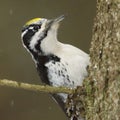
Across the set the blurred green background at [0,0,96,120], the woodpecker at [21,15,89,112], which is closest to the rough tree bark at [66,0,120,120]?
the woodpecker at [21,15,89,112]

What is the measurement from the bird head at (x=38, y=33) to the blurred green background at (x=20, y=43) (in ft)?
8.55

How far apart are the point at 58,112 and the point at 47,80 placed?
122 inches

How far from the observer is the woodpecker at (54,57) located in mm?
3881

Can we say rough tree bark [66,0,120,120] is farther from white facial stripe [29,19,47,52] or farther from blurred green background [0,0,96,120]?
blurred green background [0,0,96,120]

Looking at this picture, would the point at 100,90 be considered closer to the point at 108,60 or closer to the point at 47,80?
the point at 108,60

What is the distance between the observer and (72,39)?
686 cm

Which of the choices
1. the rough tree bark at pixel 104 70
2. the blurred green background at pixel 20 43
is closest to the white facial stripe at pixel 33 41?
the rough tree bark at pixel 104 70

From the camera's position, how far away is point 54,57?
3.95 m

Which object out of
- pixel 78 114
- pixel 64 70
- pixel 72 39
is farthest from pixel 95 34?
pixel 72 39

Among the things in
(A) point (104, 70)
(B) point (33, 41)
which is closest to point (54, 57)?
(B) point (33, 41)

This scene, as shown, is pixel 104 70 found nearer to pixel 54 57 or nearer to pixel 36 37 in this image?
pixel 54 57

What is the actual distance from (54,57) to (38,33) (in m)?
0.21

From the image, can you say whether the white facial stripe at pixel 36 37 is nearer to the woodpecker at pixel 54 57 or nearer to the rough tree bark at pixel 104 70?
the woodpecker at pixel 54 57

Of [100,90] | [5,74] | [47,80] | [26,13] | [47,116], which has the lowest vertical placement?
[47,116]
